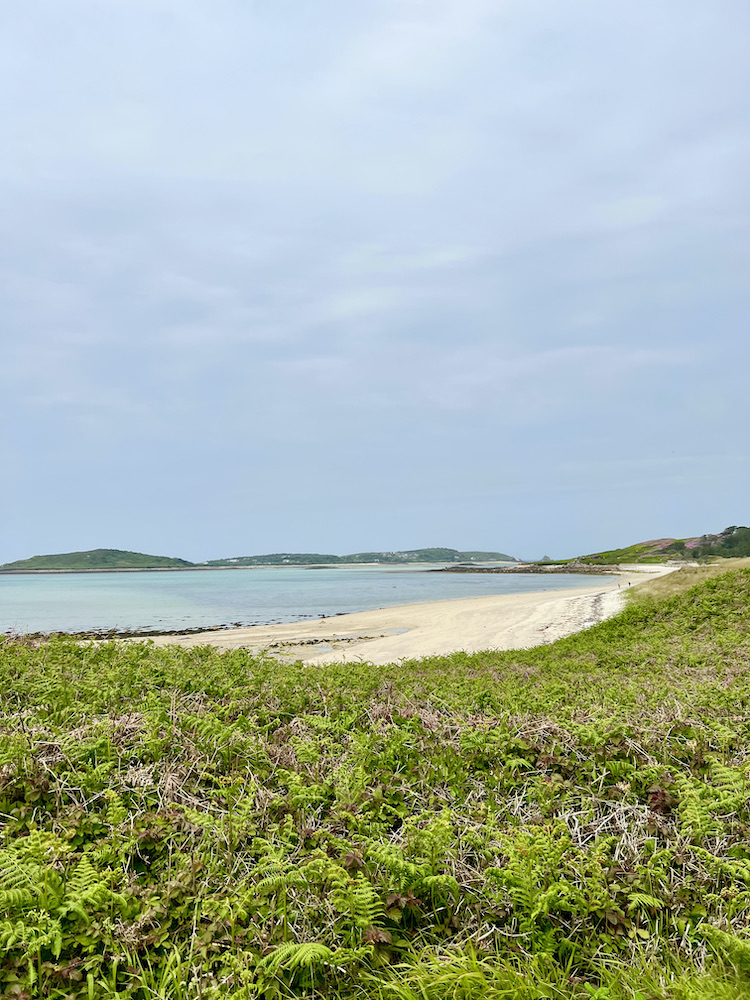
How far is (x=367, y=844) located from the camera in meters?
4.88

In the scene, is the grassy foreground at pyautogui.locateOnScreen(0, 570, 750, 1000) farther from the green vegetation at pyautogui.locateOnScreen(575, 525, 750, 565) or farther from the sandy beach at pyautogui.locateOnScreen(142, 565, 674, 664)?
the green vegetation at pyautogui.locateOnScreen(575, 525, 750, 565)

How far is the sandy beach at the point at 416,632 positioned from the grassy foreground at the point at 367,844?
1643 cm

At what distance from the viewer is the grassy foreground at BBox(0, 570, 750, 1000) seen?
401 centimetres

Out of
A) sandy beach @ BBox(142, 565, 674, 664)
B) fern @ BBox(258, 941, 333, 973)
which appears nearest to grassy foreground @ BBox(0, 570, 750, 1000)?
fern @ BBox(258, 941, 333, 973)

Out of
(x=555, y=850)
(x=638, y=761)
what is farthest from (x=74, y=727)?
(x=638, y=761)

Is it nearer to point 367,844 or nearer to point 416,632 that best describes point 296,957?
point 367,844

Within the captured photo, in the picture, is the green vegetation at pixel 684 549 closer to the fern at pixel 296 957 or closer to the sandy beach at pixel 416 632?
the sandy beach at pixel 416 632

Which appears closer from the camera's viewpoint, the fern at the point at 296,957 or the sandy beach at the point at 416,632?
the fern at the point at 296,957

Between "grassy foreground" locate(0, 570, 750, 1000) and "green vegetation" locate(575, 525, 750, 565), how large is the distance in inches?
3790

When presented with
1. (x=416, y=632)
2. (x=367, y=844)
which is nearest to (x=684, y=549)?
(x=416, y=632)

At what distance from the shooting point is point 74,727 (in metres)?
6.82

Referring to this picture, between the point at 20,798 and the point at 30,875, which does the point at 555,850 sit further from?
the point at 20,798

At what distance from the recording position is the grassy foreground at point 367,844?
13.1 feet

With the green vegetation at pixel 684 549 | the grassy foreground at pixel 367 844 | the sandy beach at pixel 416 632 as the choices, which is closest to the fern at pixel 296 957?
the grassy foreground at pixel 367 844
